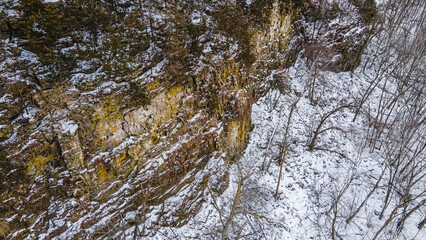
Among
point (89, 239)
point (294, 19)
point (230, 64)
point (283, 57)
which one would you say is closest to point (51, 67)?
point (89, 239)

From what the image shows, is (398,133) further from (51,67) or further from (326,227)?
(51,67)

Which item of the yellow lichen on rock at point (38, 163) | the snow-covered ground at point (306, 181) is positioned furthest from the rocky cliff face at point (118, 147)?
the snow-covered ground at point (306, 181)

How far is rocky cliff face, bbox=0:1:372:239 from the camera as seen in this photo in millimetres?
7539

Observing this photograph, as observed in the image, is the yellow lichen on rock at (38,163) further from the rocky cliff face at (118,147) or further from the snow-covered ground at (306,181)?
the snow-covered ground at (306,181)

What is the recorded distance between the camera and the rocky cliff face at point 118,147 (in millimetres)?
7539

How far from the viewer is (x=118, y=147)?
9.34m

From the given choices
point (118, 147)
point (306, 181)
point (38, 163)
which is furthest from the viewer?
point (306, 181)

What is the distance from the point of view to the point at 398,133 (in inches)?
632

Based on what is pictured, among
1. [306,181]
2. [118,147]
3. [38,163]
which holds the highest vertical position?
[38,163]

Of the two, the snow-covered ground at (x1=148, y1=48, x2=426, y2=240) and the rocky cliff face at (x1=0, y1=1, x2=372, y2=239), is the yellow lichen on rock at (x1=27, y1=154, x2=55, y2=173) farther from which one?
the snow-covered ground at (x1=148, y1=48, x2=426, y2=240)

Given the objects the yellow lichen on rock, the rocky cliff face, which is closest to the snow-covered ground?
the rocky cliff face

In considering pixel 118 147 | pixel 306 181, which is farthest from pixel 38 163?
pixel 306 181

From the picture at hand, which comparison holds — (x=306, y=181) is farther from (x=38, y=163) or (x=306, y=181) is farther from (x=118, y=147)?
(x=38, y=163)

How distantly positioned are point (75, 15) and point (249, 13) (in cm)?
958
